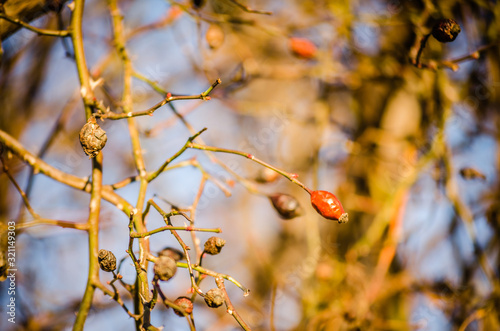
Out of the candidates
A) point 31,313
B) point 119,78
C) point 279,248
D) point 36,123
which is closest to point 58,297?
point 31,313

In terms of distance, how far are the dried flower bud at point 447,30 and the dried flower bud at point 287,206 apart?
1.81 ft

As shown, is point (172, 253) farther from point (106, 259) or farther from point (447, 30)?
point (447, 30)

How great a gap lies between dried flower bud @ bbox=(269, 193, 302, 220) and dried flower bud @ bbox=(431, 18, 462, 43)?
55cm

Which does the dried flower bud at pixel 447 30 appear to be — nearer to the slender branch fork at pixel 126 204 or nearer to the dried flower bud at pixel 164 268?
the slender branch fork at pixel 126 204

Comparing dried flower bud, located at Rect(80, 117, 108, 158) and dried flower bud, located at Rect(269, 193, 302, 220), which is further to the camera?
dried flower bud, located at Rect(269, 193, 302, 220)

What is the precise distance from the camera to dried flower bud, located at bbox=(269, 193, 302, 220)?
3.49 ft

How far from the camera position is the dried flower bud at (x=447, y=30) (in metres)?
0.96

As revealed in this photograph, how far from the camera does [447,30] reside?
0.96 m

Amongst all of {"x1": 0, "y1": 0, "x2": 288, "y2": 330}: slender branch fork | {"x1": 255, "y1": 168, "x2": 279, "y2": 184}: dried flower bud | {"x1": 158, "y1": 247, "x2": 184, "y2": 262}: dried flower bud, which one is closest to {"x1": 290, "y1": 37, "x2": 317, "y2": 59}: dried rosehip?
{"x1": 255, "y1": 168, "x2": 279, "y2": 184}: dried flower bud

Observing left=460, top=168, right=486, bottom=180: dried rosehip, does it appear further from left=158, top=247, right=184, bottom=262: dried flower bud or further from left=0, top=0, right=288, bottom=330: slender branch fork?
left=158, top=247, right=184, bottom=262: dried flower bud

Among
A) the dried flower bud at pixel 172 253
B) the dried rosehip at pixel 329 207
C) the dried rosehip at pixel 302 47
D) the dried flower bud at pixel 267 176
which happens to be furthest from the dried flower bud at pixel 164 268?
the dried rosehip at pixel 302 47

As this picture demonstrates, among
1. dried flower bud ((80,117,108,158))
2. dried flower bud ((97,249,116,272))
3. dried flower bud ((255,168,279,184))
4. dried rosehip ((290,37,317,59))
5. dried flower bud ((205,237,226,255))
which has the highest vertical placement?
dried flower bud ((80,117,108,158))

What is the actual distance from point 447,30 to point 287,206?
1.93ft

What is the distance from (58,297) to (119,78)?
138 cm
